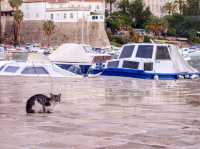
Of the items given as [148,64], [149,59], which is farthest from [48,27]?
[148,64]

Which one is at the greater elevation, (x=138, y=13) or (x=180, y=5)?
(x=180, y=5)

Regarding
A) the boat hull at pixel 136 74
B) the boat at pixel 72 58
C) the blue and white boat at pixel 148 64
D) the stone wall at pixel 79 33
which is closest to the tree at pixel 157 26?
the stone wall at pixel 79 33

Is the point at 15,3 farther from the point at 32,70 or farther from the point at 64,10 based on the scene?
the point at 32,70

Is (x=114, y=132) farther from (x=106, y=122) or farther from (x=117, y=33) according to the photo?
(x=117, y=33)

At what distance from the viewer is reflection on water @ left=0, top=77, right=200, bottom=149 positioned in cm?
817

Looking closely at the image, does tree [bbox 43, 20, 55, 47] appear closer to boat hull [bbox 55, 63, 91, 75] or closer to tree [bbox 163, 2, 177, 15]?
tree [bbox 163, 2, 177, 15]

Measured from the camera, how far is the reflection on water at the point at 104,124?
8172 millimetres

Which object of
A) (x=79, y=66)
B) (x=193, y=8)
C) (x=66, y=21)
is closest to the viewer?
(x=79, y=66)

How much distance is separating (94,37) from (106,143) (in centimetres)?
11077

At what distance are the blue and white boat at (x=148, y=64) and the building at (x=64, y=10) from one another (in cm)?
8607

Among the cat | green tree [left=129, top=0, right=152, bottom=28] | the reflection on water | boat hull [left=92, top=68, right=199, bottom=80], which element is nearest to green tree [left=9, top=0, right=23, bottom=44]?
green tree [left=129, top=0, right=152, bottom=28]

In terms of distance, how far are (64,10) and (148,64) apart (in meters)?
89.4

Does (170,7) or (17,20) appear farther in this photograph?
(170,7)

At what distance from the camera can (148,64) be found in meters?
29.6
